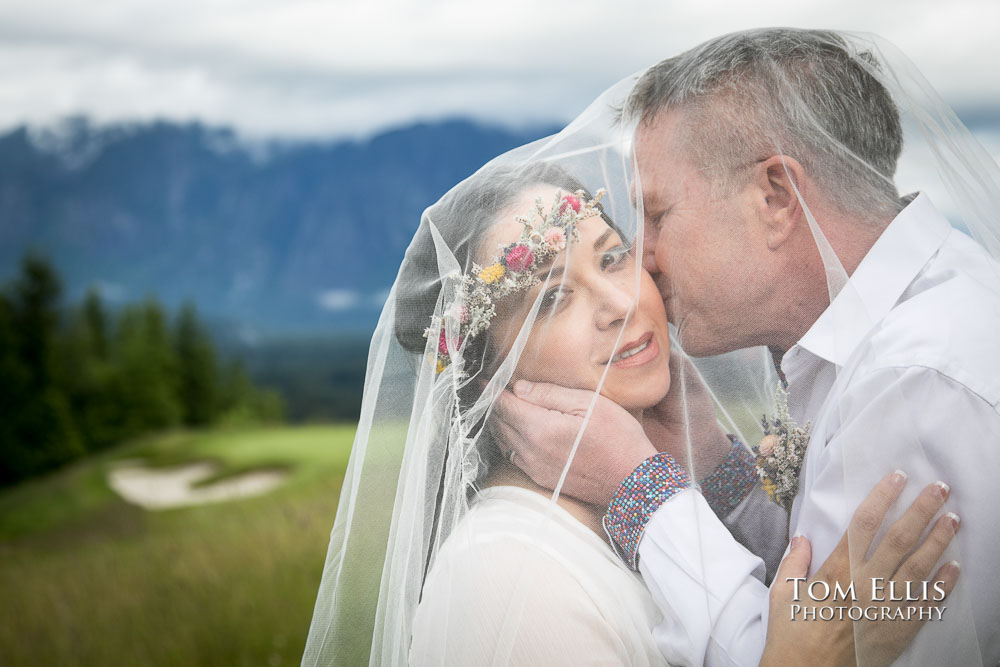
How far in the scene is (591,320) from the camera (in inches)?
68.6

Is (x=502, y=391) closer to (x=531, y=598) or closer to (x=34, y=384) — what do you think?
(x=531, y=598)

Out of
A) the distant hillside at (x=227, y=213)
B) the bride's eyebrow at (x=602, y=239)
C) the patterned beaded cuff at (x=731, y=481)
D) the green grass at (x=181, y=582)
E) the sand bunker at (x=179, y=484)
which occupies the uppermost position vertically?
the bride's eyebrow at (x=602, y=239)

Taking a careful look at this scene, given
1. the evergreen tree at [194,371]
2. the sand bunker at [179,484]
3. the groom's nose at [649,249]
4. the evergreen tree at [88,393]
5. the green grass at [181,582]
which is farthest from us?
the evergreen tree at [194,371]

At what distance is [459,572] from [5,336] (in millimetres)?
26279

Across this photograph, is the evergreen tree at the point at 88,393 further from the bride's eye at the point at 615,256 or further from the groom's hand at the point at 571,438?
the bride's eye at the point at 615,256

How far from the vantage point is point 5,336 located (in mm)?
23641

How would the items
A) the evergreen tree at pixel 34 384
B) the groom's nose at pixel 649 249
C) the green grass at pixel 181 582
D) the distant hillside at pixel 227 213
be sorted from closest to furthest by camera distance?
the groom's nose at pixel 649 249 → the green grass at pixel 181 582 → the evergreen tree at pixel 34 384 → the distant hillside at pixel 227 213

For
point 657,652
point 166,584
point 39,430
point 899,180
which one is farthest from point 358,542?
point 39,430

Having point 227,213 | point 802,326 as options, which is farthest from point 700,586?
point 227,213

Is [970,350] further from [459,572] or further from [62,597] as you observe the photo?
[62,597]

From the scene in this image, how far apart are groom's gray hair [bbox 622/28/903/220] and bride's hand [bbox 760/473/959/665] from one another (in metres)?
0.63

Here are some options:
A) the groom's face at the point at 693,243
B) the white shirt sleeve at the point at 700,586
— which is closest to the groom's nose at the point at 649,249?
the groom's face at the point at 693,243

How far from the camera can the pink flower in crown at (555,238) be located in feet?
5.72

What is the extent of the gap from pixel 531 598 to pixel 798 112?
1.14 m
